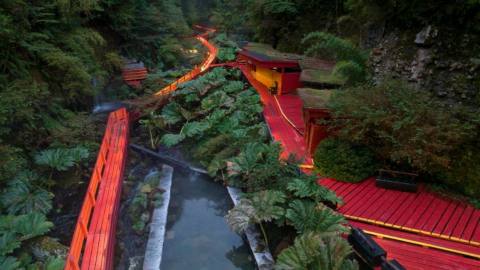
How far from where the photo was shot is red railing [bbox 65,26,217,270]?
212 inches

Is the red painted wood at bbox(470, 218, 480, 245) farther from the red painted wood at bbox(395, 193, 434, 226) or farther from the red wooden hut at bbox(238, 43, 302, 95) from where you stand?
the red wooden hut at bbox(238, 43, 302, 95)

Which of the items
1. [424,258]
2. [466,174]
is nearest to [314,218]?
[424,258]

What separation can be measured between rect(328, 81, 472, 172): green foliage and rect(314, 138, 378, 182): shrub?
20 centimetres

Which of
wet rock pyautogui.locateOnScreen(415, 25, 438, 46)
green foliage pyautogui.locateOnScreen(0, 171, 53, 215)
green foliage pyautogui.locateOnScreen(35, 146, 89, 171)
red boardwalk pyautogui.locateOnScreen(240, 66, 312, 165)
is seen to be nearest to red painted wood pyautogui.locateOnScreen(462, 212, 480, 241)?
red boardwalk pyautogui.locateOnScreen(240, 66, 312, 165)

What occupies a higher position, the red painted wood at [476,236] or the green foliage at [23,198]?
the red painted wood at [476,236]

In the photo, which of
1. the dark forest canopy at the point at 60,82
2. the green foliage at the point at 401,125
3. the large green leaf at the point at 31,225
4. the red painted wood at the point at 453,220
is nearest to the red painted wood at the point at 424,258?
the red painted wood at the point at 453,220

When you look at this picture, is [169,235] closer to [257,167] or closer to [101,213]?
[101,213]

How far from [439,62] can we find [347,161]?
290 centimetres

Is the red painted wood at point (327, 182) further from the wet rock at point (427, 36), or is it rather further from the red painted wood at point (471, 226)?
the wet rock at point (427, 36)

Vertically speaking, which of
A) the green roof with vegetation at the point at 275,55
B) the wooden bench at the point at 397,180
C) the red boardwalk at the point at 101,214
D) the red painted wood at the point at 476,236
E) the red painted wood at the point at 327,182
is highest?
the green roof with vegetation at the point at 275,55

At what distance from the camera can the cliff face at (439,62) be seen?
6.09m

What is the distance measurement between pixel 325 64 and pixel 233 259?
9.49 metres

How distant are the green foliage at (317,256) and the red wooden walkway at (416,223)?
49.0 inches

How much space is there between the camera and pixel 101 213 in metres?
6.68
